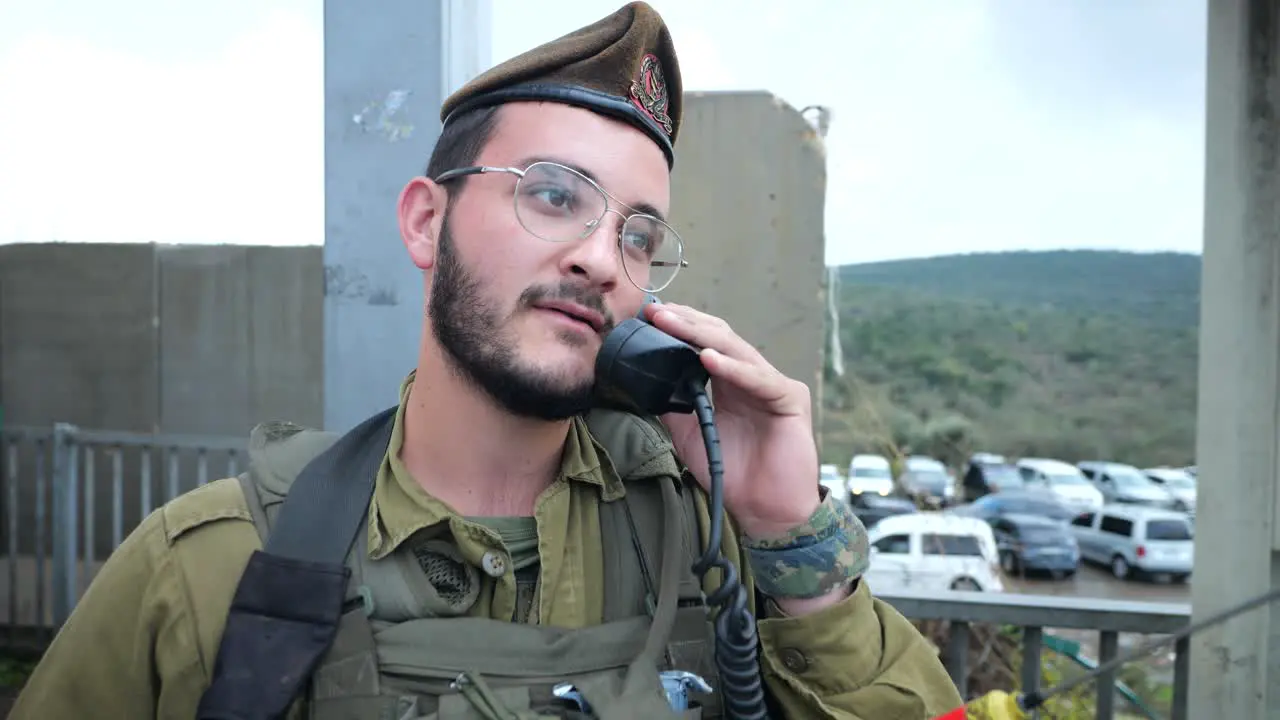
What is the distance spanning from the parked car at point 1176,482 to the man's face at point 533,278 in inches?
322

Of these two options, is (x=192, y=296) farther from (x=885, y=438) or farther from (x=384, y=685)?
(x=384, y=685)

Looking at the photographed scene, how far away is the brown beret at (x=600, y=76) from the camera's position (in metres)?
1.37

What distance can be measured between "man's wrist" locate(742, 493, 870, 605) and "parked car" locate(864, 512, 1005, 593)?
104 inches

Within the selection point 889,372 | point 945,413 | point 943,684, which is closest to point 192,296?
point 943,684

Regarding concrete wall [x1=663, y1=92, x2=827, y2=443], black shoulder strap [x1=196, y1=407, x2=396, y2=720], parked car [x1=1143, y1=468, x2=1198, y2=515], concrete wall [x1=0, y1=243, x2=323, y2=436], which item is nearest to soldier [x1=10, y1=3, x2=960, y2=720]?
black shoulder strap [x1=196, y1=407, x2=396, y2=720]

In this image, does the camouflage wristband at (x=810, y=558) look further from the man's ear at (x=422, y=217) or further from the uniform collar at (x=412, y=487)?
the man's ear at (x=422, y=217)

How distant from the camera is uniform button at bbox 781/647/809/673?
1.33 m

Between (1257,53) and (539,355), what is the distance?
7.85 feet

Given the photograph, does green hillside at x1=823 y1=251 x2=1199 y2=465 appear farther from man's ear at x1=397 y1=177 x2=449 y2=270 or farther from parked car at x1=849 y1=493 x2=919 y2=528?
man's ear at x1=397 y1=177 x2=449 y2=270

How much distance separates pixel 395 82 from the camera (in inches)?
82.4

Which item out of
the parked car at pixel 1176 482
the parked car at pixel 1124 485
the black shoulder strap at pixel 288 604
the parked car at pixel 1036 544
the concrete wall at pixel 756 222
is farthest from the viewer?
the parked car at pixel 1124 485

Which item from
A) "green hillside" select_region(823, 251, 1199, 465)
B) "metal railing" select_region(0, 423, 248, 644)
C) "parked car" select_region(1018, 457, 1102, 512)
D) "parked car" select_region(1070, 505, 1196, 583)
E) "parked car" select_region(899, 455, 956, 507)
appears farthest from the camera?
"parked car" select_region(1018, 457, 1102, 512)

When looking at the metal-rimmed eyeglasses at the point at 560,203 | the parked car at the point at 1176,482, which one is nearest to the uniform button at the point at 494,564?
the metal-rimmed eyeglasses at the point at 560,203

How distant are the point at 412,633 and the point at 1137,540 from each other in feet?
28.2
